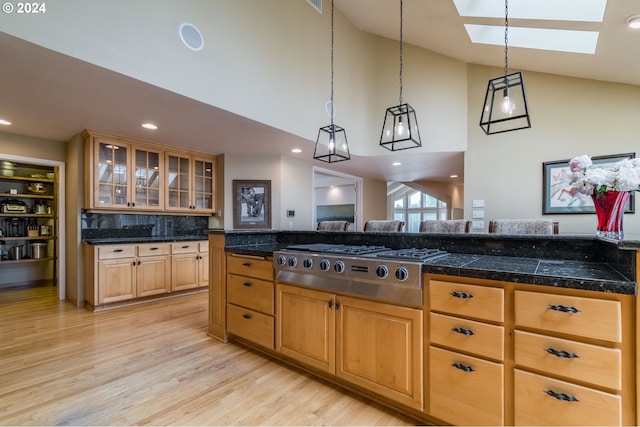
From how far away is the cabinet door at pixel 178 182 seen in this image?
4.43 m

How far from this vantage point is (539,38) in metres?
3.17

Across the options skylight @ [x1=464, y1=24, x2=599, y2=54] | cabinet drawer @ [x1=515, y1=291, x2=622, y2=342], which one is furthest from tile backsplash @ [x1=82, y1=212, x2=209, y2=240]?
skylight @ [x1=464, y1=24, x2=599, y2=54]

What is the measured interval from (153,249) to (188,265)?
563 millimetres

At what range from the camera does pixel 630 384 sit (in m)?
1.08

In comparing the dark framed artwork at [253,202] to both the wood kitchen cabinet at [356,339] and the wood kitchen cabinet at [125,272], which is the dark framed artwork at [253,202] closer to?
the wood kitchen cabinet at [125,272]

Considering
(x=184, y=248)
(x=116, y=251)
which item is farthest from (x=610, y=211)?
(x=116, y=251)

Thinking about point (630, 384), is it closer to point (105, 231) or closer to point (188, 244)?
point (188, 244)

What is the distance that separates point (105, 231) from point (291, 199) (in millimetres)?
2685

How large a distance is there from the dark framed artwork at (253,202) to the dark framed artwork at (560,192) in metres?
3.79

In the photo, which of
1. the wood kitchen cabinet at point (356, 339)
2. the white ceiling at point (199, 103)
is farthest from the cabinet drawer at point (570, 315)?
the white ceiling at point (199, 103)

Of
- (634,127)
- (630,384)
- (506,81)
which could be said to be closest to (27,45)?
(506,81)

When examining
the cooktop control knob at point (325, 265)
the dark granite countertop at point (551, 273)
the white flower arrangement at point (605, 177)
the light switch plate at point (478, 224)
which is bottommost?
the cooktop control knob at point (325, 265)

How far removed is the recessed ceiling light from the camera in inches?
87.3

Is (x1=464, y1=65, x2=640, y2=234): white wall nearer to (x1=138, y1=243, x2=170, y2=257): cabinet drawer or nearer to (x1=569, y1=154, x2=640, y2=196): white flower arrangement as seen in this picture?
(x1=569, y1=154, x2=640, y2=196): white flower arrangement
